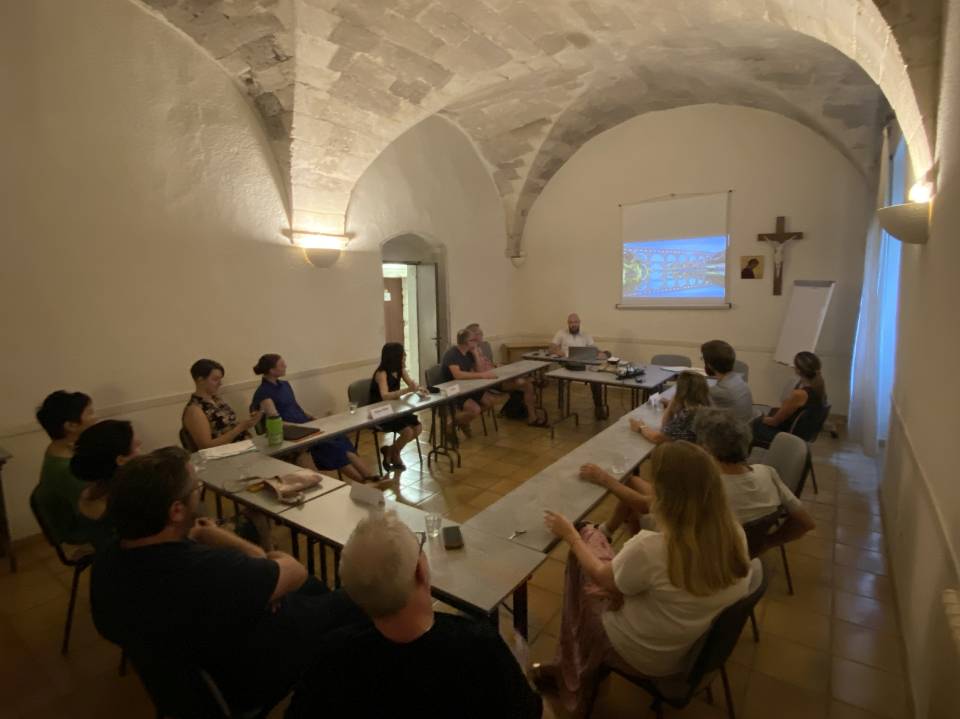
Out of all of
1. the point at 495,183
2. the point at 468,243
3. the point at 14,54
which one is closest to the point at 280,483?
the point at 14,54

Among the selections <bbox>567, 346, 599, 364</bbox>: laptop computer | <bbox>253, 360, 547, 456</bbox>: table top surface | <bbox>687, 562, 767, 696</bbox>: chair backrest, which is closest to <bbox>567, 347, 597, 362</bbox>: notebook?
<bbox>567, 346, 599, 364</bbox>: laptop computer

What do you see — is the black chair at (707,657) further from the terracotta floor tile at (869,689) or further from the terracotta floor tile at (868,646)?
the terracotta floor tile at (868,646)

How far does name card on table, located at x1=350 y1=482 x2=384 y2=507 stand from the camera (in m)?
2.19

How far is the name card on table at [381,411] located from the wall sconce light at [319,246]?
6.51 feet

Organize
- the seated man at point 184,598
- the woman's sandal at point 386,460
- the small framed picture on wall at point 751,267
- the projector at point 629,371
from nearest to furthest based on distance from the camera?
the seated man at point 184,598 → the woman's sandal at point 386,460 → the projector at point 629,371 → the small framed picture on wall at point 751,267

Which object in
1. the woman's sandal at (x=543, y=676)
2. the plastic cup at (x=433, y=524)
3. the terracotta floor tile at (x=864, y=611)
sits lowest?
the terracotta floor tile at (x=864, y=611)

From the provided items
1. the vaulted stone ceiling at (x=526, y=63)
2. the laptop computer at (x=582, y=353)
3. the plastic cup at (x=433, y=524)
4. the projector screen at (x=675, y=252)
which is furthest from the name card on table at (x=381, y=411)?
the projector screen at (x=675, y=252)

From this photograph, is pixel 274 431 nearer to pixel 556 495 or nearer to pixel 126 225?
pixel 556 495

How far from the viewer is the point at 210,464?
2.65 m

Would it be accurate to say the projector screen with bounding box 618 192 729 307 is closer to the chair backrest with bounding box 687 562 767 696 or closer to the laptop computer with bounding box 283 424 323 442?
the laptop computer with bounding box 283 424 323 442

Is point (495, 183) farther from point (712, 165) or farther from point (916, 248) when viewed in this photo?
point (916, 248)

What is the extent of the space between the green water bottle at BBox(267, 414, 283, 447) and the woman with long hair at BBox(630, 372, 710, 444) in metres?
2.26

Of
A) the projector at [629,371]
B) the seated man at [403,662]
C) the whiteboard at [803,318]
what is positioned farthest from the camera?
the whiteboard at [803,318]

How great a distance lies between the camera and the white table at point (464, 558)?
1540 millimetres
